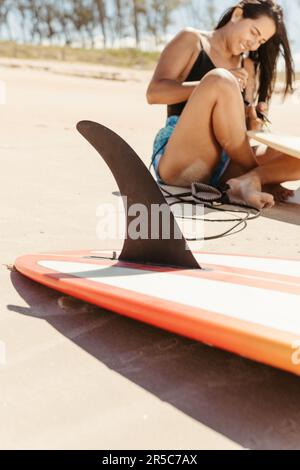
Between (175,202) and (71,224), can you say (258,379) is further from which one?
(175,202)

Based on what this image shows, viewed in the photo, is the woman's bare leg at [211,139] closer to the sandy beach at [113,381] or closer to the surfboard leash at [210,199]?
the surfboard leash at [210,199]

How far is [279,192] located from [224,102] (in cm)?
59

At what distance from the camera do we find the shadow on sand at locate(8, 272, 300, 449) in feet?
3.89

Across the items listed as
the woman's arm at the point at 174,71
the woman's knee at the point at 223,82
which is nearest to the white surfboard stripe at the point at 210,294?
the woman's knee at the point at 223,82

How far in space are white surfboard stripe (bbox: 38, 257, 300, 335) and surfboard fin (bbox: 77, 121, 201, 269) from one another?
0.11 m

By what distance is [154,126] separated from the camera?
7.24m

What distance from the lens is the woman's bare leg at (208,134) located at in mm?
3008

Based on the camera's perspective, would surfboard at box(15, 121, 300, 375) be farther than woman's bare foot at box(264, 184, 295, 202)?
No

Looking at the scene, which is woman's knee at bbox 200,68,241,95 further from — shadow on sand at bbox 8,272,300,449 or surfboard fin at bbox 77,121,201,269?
shadow on sand at bbox 8,272,300,449

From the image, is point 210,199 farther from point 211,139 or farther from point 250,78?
point 250,78

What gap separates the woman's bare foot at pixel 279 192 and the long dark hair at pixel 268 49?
0.52 meters

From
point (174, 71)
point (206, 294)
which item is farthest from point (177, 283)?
point (174, 71)

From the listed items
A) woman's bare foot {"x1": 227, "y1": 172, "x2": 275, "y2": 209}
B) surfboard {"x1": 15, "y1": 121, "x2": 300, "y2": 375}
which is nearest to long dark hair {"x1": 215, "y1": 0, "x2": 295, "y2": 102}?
woman's bare foot {"x1": 227, "y1": 172, "x2": 275, "y2": 209}

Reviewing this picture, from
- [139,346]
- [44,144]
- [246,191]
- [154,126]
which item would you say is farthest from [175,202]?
[154,126]
